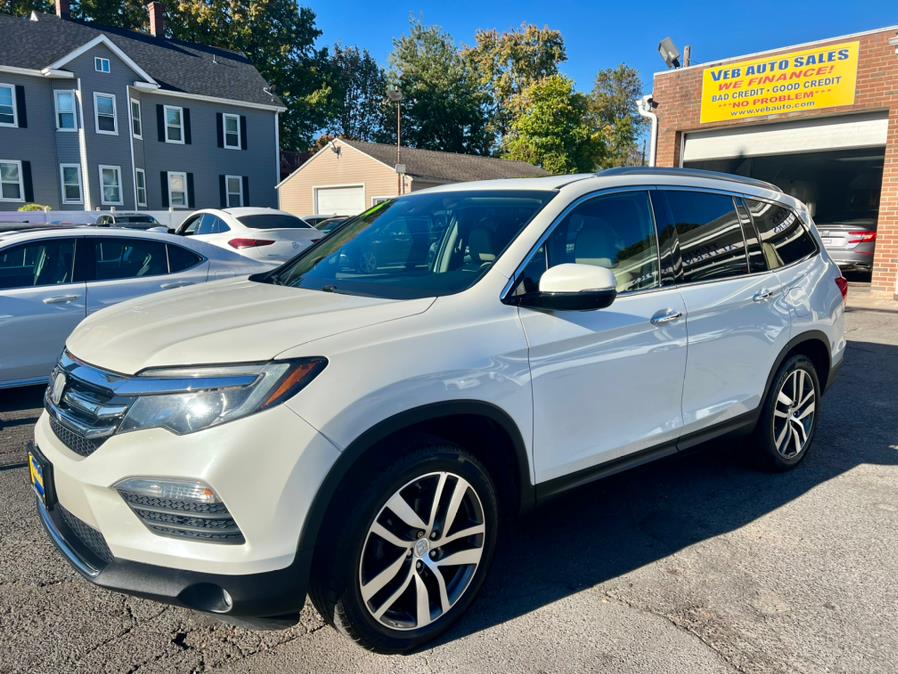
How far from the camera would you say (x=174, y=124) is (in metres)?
33.3

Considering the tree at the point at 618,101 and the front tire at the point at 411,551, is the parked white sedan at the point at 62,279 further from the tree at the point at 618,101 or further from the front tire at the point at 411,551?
the tree at the point at 618,101

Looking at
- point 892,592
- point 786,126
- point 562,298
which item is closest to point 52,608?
point 562,298

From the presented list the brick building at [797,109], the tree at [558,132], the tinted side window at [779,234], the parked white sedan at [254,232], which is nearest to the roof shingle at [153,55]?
the tree at [558,132]

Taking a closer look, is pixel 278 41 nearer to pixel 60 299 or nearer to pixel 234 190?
pixel 234 190

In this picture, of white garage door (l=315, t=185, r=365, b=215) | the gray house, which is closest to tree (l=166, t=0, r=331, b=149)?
the gray house

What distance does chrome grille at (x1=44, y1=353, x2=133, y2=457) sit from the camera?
240 centimetres

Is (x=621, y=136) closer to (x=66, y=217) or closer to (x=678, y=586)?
(x=66, y=217)

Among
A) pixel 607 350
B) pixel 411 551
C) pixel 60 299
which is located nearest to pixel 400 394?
pixel 411 551

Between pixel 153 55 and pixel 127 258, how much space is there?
106ft

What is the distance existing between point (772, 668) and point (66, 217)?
24448 mm

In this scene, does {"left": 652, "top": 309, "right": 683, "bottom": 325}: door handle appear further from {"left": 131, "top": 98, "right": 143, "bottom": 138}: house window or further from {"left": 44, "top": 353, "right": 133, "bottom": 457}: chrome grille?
{"left": 131, "top": 98, "right": 143, "bottom": 138}: house window

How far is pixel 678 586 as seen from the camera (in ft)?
10.4

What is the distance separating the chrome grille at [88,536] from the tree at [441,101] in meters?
54.7

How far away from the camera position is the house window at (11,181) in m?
28.8
